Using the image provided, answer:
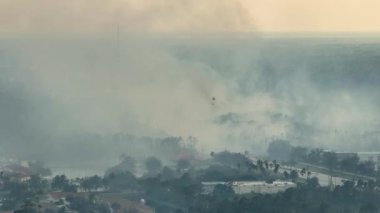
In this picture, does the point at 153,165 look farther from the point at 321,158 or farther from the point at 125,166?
the point at 321,158

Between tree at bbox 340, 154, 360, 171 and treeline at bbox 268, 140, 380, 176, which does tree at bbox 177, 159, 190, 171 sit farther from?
tree at bbox 340, 154, 360, 171

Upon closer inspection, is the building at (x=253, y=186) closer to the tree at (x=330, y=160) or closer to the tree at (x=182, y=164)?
the tree at (x=182, y=164)

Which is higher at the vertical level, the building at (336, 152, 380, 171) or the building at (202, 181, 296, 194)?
the building at (336, 152, 380, 171)

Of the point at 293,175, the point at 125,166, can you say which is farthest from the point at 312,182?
the point at 125,166

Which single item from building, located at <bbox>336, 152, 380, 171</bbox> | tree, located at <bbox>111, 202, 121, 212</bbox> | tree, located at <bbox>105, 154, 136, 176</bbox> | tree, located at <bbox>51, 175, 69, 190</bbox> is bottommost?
tree, located at <bbox>111, 202, 121, 212</bbox>

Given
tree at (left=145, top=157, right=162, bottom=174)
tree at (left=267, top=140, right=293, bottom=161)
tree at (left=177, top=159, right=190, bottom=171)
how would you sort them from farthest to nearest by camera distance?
tree at (left=267, top=140, right=293, bottom=161)
tree at (left=177, top=159, right=190, bottom=171)
tree at (left=145, top=157, right=162, bottom=174)

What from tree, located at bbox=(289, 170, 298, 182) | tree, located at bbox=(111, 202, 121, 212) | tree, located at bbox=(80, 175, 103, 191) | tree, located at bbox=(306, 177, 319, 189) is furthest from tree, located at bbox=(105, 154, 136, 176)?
tree, located at bbox=(306, 177, 319, 189)

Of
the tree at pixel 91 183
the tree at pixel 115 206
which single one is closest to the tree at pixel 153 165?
the tree at pixel 91 183
